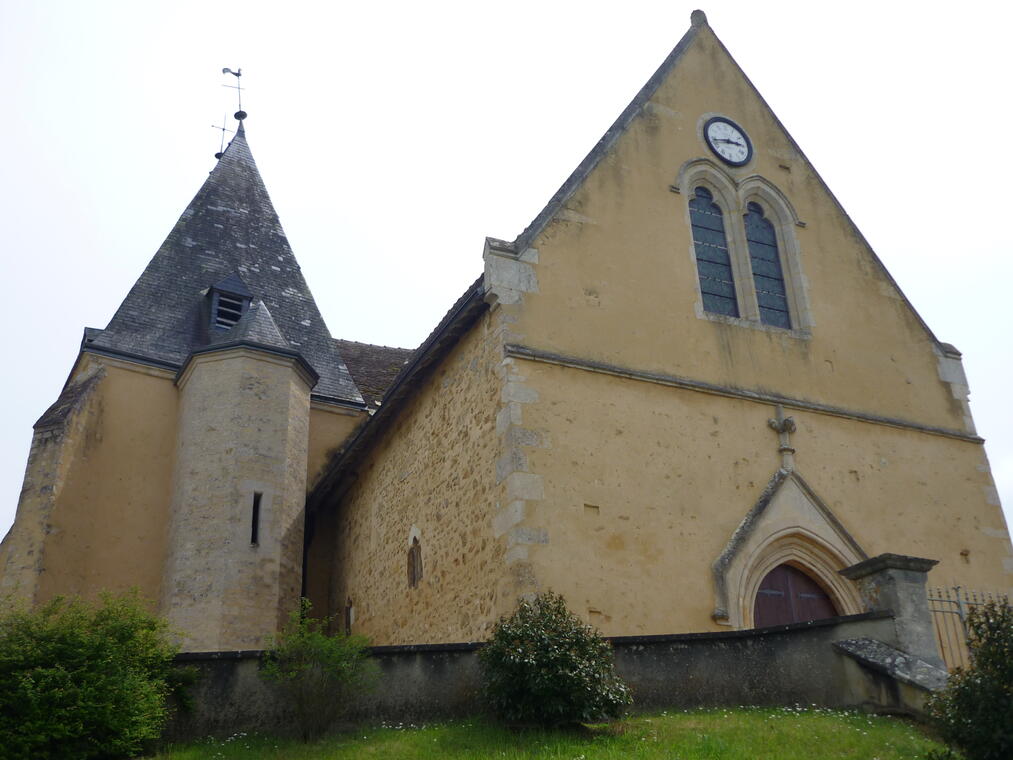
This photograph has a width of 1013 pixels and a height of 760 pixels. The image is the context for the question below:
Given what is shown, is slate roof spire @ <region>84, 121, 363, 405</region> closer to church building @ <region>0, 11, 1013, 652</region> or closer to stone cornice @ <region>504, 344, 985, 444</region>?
church building @ <region>0, 11, 1013, 652</region>

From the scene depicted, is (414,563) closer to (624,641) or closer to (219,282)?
(624,641)

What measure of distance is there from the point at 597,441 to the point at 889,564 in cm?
361

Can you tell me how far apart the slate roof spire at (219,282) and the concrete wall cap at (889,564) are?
11119 millimetres

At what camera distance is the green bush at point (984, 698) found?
267 inches

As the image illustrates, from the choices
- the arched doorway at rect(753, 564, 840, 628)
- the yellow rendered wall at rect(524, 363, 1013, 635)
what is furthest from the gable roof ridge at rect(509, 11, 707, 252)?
the arched doorway at rect(753, 564, 840, 628)

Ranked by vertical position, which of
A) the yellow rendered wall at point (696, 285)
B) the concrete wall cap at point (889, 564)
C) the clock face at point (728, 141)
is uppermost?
the clock face at point (728, 141)

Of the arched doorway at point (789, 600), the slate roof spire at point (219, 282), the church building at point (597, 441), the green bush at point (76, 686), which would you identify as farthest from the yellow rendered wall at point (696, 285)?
the slate roof spire at point (219, 282)

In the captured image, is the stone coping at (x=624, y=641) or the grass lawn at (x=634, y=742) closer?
the grass lawn at (x=634, y=742)

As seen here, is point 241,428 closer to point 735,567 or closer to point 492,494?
point 492,494

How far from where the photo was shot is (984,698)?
6.93m

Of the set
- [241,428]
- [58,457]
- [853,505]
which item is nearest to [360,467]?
[241,428]

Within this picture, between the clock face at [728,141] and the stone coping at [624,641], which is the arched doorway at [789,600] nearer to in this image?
the stone coping at [624,641]

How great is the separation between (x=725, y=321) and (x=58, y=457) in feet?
35.3

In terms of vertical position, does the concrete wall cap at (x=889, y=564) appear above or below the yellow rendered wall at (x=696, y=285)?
below
